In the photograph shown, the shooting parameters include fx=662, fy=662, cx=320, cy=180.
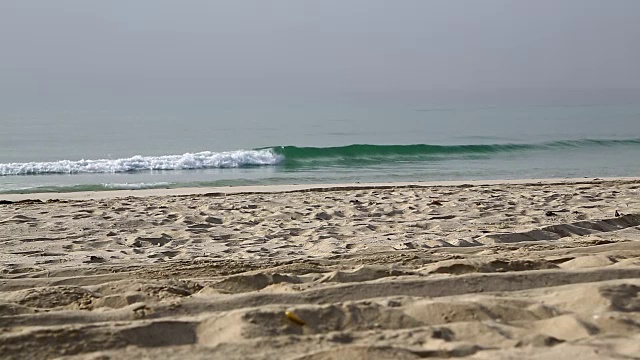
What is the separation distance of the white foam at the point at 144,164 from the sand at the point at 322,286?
1123 centimetres

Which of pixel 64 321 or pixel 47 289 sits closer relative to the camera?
pixel 64 321

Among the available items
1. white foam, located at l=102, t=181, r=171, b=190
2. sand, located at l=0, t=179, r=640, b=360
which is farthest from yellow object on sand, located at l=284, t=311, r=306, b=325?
white foam, located at l=102, t=181, r=171, b=190

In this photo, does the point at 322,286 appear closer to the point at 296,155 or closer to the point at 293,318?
the point at 293,318

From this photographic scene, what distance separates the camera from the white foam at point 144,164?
1820cm

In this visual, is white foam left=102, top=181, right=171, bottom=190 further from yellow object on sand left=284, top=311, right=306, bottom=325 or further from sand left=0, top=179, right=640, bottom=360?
yellow object on sand left=284, top=311, right=306, bottom=325

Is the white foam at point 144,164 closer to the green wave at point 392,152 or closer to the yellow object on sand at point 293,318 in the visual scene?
the green wave at point 392,152

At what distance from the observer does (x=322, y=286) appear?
3.66 m

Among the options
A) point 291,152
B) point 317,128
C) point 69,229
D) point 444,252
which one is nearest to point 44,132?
point 317,128

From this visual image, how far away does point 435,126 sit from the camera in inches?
1553

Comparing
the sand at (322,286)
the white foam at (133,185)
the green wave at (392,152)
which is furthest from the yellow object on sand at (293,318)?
the green wave at (392,152)

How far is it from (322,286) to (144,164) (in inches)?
642

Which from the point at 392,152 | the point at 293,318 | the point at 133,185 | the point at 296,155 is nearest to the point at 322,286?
the point at 293,318

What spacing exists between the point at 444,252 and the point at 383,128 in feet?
109

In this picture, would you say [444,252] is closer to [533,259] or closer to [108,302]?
[533,259]
